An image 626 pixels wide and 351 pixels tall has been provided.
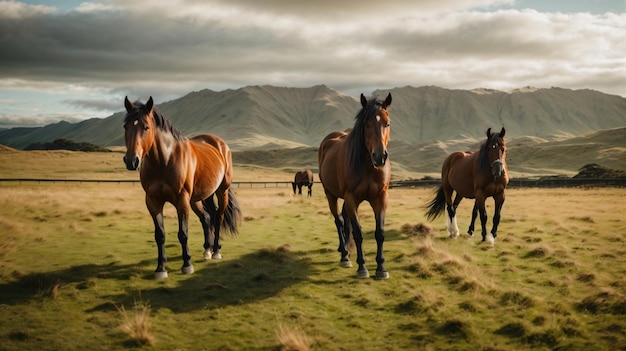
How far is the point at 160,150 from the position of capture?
876 cm

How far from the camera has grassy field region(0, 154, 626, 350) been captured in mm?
5617

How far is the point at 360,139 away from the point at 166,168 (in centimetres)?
422

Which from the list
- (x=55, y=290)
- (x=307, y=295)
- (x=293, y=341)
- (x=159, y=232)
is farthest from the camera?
(x=159, y=232)

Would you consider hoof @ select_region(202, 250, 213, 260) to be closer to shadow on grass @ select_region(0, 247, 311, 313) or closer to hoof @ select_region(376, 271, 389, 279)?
shadow on grass @ select_region(0, 247, 311, 313)

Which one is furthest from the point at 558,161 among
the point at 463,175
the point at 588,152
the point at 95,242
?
the point at 95,242

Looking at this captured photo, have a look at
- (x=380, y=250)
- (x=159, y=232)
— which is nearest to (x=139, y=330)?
(x=159, y=232)

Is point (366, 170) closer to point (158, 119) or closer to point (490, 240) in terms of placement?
point (158, 119)

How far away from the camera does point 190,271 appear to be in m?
9.08

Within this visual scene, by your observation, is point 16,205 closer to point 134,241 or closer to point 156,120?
point 134,241

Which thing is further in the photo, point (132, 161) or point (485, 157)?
point (485, 157)

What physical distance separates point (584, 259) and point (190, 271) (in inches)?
382

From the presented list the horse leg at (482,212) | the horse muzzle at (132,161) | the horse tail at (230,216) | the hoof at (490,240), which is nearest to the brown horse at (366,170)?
the horse muzzle at (132,161)

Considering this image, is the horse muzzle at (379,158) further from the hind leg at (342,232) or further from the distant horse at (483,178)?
the distant horse at (483,178)

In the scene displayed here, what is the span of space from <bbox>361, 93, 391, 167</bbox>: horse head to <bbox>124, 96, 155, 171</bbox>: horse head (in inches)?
172
